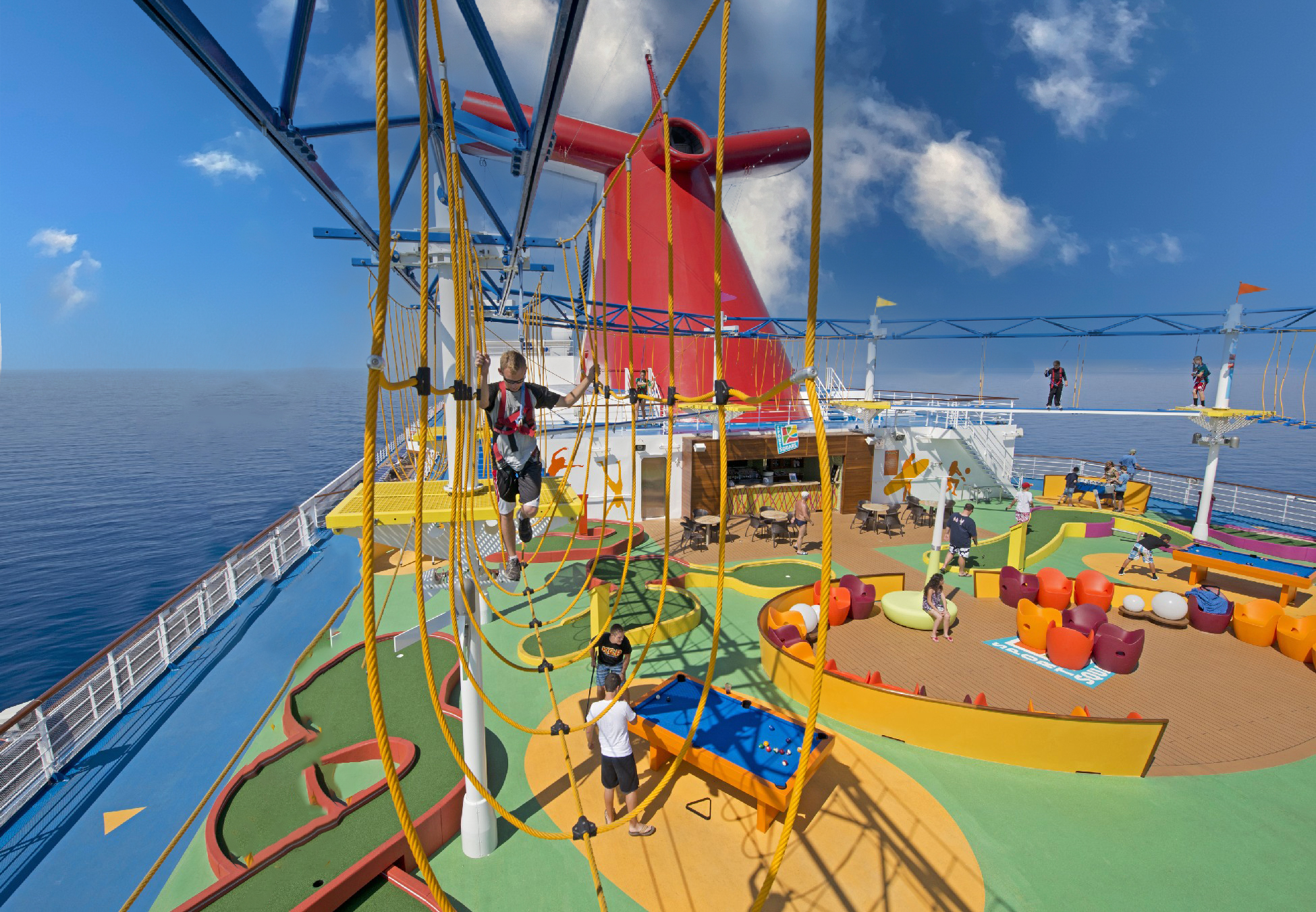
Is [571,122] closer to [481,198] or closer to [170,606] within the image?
[481,198]

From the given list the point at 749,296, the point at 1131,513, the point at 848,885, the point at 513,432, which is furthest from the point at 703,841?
the point at 749,296

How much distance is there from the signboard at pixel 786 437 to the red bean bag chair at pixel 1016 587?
4966mm

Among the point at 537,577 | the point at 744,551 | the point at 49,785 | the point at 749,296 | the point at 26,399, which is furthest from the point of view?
the point at 26,399

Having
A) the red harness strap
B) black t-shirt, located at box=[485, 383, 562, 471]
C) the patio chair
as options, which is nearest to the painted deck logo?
the patio chair

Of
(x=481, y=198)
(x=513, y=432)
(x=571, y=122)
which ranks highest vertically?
(x=571, y=122)

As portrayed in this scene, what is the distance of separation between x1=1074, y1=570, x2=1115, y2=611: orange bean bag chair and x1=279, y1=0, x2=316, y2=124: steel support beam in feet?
39.3

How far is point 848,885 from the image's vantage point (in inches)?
173

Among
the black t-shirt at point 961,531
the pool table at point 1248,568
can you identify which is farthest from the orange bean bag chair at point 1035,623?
the pool table at point 1248,568

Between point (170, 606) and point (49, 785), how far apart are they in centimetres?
285

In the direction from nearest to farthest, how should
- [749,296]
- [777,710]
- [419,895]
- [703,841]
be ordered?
[419,895]
[703,841]
[777,710]
[749,296]

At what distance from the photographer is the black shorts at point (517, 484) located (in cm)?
509

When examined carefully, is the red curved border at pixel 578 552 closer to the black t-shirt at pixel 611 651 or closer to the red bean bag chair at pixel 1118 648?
the black t-shirt at pixel 611 651

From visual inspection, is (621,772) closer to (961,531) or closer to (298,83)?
(298,83)

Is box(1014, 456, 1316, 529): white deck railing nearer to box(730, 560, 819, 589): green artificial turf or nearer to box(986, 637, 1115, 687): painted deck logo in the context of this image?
box(986, 637, 1115, 687): painted deck logo
